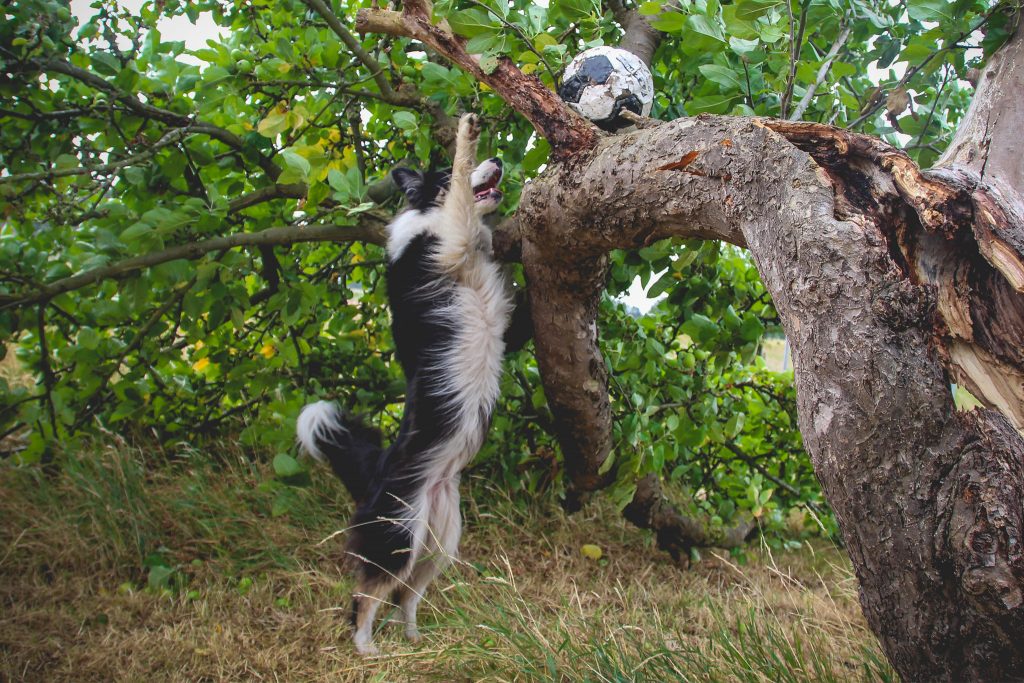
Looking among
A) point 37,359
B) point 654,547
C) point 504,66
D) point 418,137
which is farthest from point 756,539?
point 37,359

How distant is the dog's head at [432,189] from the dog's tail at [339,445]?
0.93m

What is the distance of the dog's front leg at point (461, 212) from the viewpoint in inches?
104

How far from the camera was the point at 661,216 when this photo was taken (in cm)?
174

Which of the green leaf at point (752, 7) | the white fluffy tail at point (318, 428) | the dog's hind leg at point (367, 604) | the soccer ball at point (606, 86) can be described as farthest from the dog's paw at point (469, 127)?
the dog's hind leg at point (367, 604)

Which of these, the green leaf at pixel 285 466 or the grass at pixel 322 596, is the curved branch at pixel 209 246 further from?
the grass at pixel 322 596

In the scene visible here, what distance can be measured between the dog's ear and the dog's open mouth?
299 mm

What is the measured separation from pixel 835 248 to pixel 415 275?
1.79 metres

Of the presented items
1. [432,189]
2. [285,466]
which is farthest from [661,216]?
[285,466]

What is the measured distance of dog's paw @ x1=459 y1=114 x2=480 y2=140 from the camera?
2.58 m

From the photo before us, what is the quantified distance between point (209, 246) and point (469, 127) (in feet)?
3.83

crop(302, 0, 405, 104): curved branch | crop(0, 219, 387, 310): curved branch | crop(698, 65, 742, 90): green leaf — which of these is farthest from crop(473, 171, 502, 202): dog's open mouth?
crop(698, 65, 742, 90): green leaf

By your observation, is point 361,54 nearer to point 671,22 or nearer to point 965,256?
point 671,22

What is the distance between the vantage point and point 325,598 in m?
3.13

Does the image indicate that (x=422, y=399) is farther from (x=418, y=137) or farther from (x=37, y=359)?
(x=37, y=359)
